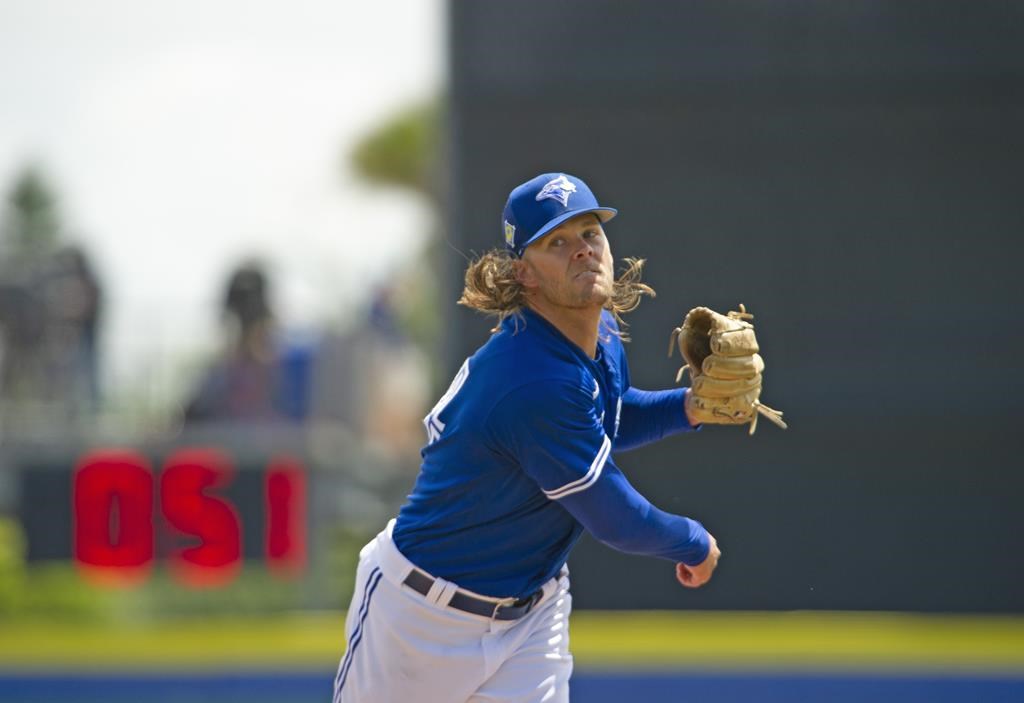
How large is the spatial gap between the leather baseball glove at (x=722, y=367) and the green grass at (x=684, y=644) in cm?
364

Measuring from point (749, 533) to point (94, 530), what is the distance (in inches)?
135

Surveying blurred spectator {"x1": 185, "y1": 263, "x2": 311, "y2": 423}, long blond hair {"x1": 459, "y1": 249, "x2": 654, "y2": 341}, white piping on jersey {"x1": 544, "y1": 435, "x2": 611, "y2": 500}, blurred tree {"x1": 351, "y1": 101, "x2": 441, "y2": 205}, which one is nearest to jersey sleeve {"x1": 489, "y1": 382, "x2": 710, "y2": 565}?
white piping on jersey {"x1": 544, "y1": 435, "x2": 611, "y2": 500}

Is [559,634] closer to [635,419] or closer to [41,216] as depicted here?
[635,419]

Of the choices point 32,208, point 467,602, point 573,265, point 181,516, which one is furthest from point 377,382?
point 32,208

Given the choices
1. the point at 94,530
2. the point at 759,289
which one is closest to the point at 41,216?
the point at 94,530

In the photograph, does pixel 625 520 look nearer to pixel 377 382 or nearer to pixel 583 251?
pixel 583 251

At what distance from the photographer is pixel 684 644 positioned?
7.23 m

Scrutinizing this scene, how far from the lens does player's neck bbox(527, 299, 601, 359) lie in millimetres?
3354

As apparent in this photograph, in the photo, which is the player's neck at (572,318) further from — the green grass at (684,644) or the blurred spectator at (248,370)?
the blurred spectator at (248,370)

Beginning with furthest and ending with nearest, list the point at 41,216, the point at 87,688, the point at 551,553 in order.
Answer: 1. the point at 41,216
2. the point at 87,688
3. the point at 551,553

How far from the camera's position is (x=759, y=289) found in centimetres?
745

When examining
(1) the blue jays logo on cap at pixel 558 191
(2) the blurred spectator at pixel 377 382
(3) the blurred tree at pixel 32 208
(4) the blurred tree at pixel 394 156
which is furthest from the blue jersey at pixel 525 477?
(4) the blurred tree at pixel 394 156

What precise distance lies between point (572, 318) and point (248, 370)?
5.92m

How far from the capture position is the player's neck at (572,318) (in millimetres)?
3354
